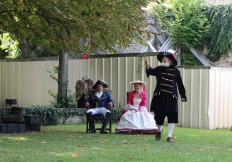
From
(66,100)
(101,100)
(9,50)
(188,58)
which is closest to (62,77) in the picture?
(66,100)

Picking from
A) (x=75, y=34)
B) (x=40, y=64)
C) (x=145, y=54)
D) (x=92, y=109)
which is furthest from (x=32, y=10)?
(x=40, y=64)

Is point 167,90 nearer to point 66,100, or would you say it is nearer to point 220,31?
point 66,100

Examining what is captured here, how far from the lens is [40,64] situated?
20516mm

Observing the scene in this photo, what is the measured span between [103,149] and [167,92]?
2.75 m

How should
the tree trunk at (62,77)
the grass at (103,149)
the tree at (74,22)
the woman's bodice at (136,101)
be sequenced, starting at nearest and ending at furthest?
the grass at (103,149) → the tree at (74,22) → the woman's bodice at (136,101) → the tree trunk at (62,77)

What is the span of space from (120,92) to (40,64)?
11.9 feet

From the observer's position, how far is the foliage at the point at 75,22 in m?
12.7

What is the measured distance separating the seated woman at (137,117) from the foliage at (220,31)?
311 inches

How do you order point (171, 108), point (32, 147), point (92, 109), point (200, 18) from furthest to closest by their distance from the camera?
1. point (200, 18)
2. point (92, 109)
3. point (171, 108)
4. point (32, 147)

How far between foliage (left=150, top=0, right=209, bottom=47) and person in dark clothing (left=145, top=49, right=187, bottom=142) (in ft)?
33.1

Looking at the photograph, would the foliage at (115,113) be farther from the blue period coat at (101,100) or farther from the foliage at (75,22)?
the foliage at (75,22)

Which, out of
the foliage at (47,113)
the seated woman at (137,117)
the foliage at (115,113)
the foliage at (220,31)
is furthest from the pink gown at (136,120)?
the foliage at (220,31)

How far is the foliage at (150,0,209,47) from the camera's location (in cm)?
2197

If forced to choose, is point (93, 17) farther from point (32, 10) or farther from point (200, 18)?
point (200, 18)
